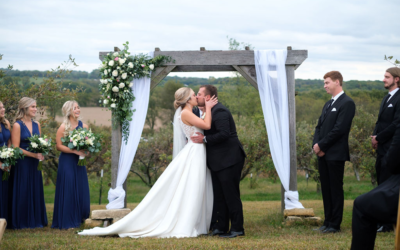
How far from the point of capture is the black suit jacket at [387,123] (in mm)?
5152

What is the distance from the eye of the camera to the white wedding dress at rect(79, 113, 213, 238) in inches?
209

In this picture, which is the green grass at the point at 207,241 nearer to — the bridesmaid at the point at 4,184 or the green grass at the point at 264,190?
the bridesmaid at the point at 4,184

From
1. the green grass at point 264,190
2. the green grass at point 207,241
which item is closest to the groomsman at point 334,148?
the green grass at point 207,241

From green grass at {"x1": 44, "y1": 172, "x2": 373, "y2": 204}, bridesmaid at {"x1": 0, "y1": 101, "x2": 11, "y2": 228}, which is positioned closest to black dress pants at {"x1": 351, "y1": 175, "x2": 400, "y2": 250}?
bridesmaid at {"x1": 0, "y1": 101, "x2": 11, "y2": 228}

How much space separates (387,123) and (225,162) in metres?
2.22

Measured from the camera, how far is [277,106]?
6609 mm

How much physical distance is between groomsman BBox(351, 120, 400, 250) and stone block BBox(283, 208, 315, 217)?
10.4 feet

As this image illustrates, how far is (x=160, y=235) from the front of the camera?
525cm

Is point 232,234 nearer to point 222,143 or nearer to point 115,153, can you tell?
point 222,143

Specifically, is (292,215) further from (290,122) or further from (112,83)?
(112,83)

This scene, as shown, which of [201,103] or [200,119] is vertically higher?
[201,103]

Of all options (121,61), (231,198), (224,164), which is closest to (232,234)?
(231,198)

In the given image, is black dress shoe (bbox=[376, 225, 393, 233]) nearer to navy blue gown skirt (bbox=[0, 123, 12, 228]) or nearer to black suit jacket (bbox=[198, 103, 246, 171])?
black suit jacket (bbox=[198, 103, 246, 171])

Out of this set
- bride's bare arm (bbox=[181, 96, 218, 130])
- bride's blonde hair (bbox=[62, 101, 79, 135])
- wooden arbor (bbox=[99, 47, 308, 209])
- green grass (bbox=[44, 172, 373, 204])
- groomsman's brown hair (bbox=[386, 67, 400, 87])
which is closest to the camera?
groomsman's brown hair (bbox=[386, 67, 400, 87])
